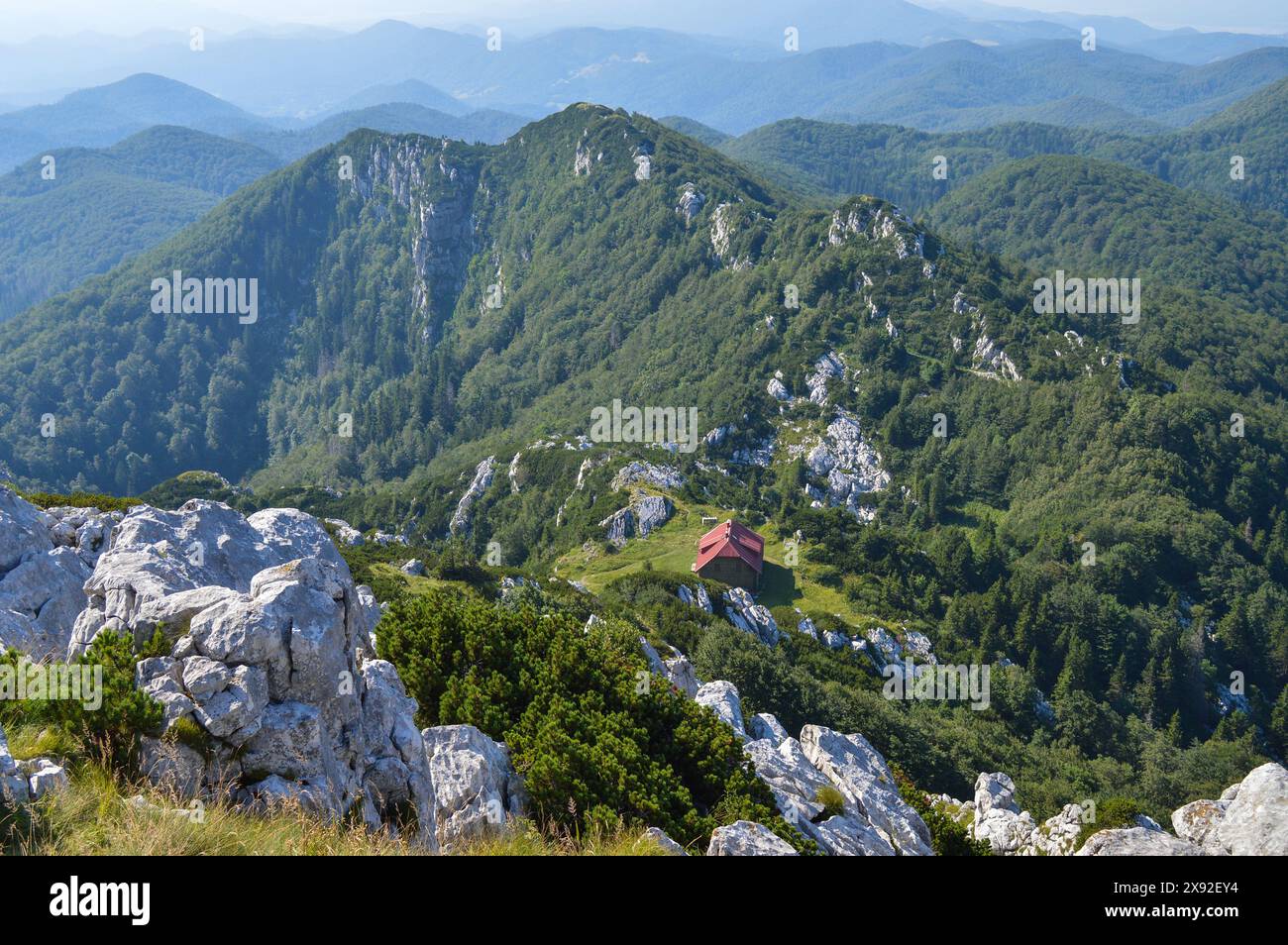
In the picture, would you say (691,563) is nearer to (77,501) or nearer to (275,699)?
(77,501)

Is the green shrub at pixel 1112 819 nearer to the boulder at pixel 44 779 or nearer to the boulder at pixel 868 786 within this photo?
the boulder at pixel 868 786

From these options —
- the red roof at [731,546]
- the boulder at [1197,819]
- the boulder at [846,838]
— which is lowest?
the red roof at [731,546]

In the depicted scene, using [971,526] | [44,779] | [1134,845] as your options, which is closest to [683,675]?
[1134,845]

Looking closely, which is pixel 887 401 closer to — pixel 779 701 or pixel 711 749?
pixel 779 701

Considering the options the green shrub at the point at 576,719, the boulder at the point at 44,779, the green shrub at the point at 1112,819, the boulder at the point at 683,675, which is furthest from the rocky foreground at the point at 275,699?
the boulder at the point at 683,675

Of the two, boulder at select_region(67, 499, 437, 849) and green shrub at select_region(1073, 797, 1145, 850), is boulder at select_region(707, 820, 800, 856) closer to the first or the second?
boulder at select_region(67, 499, 437, 849)
